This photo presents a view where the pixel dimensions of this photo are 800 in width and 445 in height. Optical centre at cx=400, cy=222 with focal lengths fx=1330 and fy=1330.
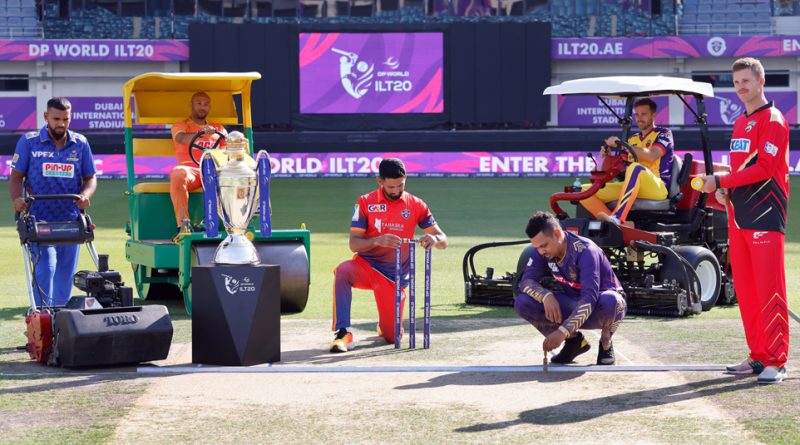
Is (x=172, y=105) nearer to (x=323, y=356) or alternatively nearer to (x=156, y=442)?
(x=323, y=356)

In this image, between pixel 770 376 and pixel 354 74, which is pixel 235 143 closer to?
pixel 770 376

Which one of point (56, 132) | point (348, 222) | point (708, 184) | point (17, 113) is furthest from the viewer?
point (17, 113)

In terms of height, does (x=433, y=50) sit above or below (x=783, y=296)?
above

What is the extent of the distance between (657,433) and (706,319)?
449 centimetres

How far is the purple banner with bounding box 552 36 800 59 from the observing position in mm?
41031

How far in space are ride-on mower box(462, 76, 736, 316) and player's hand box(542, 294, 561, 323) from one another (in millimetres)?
3102

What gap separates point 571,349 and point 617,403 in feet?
4.13

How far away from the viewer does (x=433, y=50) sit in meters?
39.1

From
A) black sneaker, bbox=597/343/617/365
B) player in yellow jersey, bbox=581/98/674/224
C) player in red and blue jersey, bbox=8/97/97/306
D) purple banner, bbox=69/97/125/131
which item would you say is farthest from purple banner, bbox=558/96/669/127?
black sneaker, bbox=597/343/617/365

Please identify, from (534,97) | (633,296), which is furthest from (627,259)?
(534,97)

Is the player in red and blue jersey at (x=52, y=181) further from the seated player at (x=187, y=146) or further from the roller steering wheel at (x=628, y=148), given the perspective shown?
the roller steering wheel at (x=628, y=148)

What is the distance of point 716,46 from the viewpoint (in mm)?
41375

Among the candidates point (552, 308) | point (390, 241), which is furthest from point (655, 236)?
point (552, 308)

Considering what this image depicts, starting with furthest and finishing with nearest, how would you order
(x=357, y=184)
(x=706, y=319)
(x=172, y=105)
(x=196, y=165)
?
1. (x=357, y=184)
2. (x=172, y=105)
3. (x=196, y=165)
4. (x=706, y=319)
